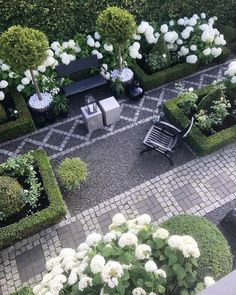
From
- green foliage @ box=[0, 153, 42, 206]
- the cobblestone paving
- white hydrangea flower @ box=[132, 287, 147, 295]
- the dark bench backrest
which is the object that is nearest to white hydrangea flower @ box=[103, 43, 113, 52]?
the dark bench backrest

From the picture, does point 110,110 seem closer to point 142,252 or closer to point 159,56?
point 159,56

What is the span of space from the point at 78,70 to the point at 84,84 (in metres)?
0.45

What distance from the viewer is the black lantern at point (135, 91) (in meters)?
10.5

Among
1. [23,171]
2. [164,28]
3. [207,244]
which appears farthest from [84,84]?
[207,244]

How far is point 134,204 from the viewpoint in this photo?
840 centimetres

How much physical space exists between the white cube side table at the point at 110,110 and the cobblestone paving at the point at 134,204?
2.48 feet

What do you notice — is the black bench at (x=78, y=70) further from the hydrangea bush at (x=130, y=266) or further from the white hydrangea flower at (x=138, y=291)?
the white hydrangea flower at (x=138, y=291)

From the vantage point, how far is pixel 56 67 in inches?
408

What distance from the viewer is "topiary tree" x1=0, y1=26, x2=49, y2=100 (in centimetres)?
841

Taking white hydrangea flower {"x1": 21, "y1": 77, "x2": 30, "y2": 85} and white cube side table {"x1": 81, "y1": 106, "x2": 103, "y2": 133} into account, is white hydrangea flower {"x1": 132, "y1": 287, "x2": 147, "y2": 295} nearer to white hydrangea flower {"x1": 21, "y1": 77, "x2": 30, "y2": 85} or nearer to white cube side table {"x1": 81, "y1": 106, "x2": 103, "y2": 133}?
white cube side table {"x1": 81, "y1": 106, "x2": 103, "y2": 133}

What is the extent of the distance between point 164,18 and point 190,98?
362 cm

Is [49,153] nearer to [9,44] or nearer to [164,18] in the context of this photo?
[9,44]

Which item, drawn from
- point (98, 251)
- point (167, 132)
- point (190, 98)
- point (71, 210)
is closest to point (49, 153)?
point (71, 210)

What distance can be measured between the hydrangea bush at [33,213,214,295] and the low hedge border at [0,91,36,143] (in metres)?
5.32
